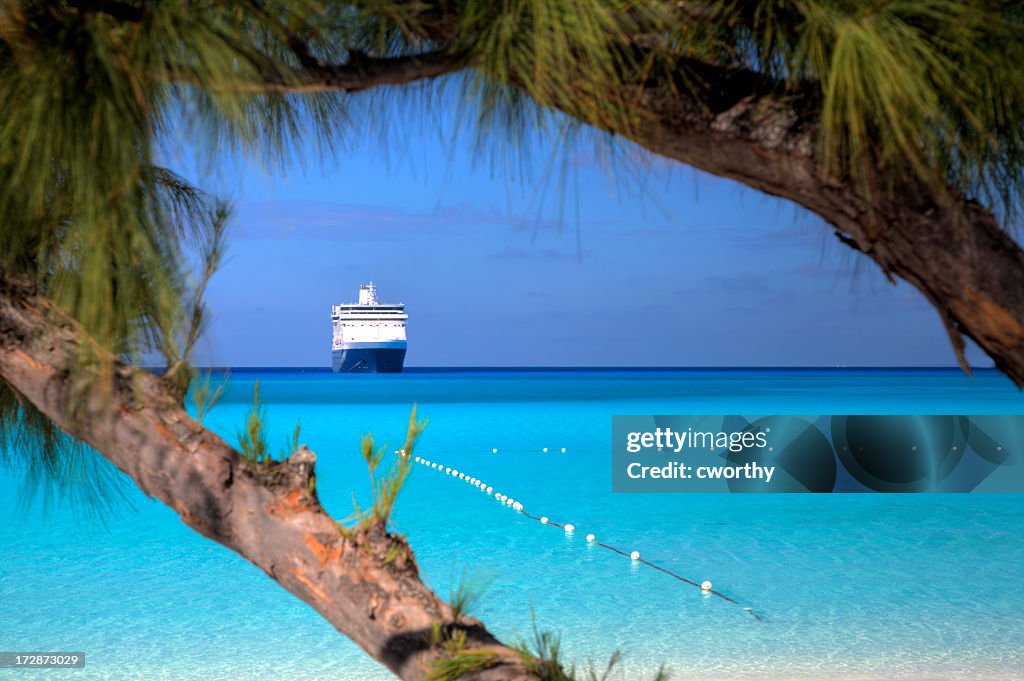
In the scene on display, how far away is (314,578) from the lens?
35.6 inches

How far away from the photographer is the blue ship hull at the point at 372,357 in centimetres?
4472

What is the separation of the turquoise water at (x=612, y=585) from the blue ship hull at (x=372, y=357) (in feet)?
115

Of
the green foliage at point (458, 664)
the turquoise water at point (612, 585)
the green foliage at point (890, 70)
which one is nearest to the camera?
the green foliage at point (890, 70)

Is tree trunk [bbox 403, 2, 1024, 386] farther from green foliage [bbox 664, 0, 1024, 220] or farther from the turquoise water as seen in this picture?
the turquoise water

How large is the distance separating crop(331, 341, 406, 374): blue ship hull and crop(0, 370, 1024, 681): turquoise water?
115ft

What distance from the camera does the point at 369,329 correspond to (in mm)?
43969

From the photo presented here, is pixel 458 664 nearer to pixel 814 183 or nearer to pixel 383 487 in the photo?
pixel 383 487

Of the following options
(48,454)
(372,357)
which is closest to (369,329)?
(372,357)

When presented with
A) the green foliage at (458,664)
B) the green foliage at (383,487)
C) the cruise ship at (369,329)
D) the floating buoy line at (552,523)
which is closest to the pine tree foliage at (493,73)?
the green foliage at (383,487)

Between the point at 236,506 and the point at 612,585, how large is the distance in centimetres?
493

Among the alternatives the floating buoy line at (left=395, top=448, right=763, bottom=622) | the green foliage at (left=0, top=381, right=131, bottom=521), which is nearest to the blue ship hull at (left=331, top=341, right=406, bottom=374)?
the floating buoy line at (left=395, top=448, right=763, bottom=622)

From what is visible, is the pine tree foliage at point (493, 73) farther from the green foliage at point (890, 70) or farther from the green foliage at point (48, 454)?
the green foliage at point (48, 454)

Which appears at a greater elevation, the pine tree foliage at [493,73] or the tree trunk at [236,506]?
the pine tree foliage at [493,73]

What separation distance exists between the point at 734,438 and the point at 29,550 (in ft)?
21.6
